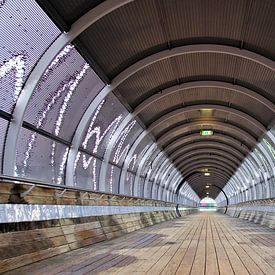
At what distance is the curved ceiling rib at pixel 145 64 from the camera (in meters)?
14.0

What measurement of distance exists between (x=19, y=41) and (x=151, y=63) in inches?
236

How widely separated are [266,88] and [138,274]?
1311 cm

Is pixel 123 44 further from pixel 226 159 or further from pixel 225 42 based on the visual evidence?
pixel 226 159

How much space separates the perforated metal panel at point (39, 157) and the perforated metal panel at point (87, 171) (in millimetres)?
1927

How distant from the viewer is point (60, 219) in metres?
8.95

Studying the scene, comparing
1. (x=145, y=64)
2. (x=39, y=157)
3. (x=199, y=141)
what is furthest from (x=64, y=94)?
(x=199, y=141)

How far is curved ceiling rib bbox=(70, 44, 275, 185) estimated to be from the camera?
14.0 m

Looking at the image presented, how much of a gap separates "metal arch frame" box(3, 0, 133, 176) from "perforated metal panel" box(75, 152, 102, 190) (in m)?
6.74

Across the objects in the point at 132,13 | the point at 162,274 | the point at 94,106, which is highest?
the point at 132,13

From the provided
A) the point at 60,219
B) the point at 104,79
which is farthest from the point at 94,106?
the point at 60,219

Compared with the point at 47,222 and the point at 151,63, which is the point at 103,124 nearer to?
the point at 151,63

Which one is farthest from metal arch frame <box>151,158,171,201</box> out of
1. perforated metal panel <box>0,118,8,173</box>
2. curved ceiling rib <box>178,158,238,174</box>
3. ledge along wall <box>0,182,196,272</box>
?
perforated metal panel <box>0,118,8,173</box>

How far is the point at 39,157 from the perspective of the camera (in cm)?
1339

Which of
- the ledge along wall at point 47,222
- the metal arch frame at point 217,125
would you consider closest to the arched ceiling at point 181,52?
the metal arch frame at point 217,125
